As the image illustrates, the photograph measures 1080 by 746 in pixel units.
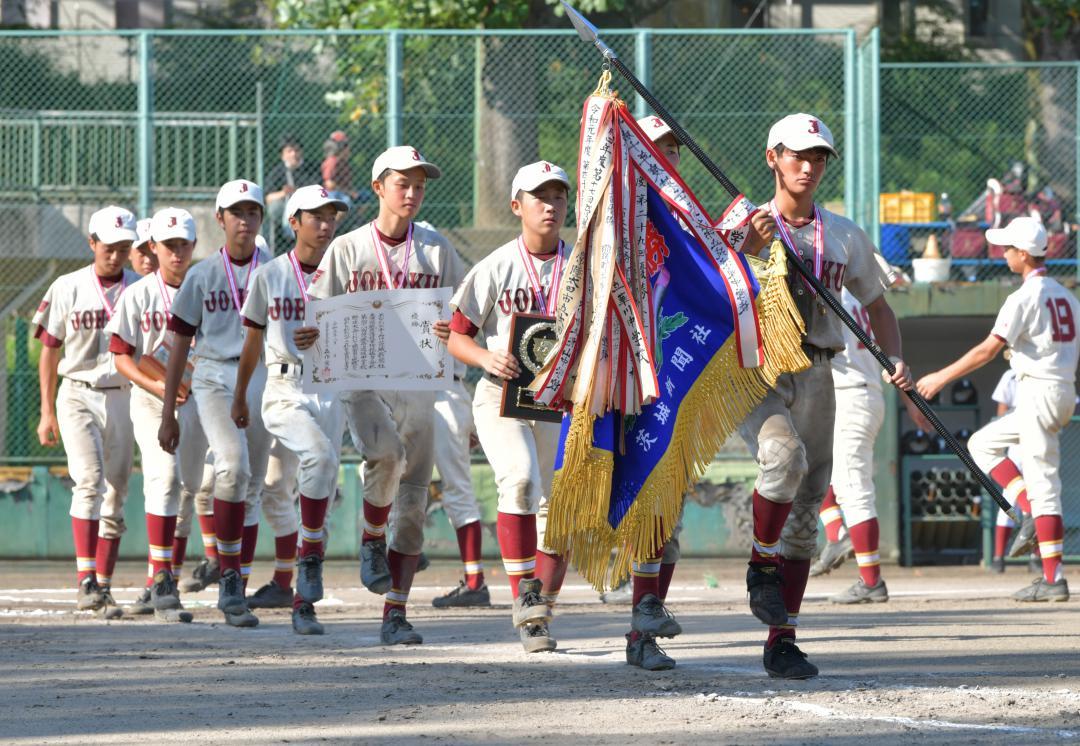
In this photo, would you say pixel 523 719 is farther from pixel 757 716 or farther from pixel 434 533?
pixel 434 533

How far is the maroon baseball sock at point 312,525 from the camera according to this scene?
951cm

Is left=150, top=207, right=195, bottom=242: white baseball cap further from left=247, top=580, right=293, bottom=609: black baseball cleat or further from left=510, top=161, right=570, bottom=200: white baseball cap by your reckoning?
left=510, top=161, right=570, bottom=200: white baseball cap

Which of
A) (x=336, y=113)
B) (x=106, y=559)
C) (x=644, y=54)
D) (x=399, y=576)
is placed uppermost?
(x=644, y=54)

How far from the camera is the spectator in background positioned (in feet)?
52.2

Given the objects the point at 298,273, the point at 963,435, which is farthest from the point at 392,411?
the point at 963,435

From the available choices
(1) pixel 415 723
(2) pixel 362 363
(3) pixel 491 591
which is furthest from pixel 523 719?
(3) pixel 491 591

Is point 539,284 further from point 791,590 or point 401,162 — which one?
point 791,590

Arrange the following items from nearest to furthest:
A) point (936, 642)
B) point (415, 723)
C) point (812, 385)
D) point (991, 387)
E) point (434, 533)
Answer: point (415, 723), point (812, 385), point (936, 642), point (434, 533), point (991, 387)

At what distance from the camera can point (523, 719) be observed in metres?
6.39

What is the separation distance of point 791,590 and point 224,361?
4.13m

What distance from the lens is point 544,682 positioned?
7.36 m

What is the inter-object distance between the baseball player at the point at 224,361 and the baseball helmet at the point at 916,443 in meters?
7.19

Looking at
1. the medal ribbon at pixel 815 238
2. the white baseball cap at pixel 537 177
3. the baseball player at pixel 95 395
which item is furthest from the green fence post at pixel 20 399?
the medal ribbon at pixel 815 238

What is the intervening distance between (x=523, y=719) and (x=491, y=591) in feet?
22.9
